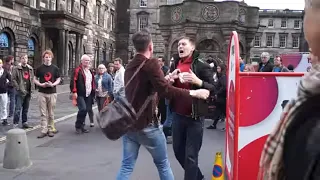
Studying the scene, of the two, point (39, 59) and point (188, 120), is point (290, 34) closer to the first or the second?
point (39, 59)

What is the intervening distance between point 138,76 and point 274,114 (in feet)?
4.87

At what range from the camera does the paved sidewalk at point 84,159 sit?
5844 millimetres

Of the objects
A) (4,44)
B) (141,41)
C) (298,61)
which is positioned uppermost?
(4,44)

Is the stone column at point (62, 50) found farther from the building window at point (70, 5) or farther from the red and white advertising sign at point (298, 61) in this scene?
the red and white advertising sign at point (298, 61)

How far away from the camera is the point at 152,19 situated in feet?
192

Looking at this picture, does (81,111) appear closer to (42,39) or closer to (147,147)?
(147,147)

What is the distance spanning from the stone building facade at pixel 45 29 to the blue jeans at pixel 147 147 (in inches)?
903

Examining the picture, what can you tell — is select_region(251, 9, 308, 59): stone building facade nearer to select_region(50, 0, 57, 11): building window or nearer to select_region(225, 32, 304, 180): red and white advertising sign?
select_region(50, 0, 57, 11): building window

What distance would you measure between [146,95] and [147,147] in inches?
22.1

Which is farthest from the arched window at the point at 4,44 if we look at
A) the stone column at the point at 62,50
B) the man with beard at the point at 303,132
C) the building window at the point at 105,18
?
the building window at the point at 105,18

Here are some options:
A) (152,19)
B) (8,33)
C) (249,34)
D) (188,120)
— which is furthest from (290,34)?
(188,120)

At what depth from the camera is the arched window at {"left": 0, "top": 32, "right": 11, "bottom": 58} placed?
977 inches

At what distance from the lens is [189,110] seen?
4461 millimetres

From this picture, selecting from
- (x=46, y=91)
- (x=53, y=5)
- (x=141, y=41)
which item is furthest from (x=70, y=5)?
(x=141, y=41)
